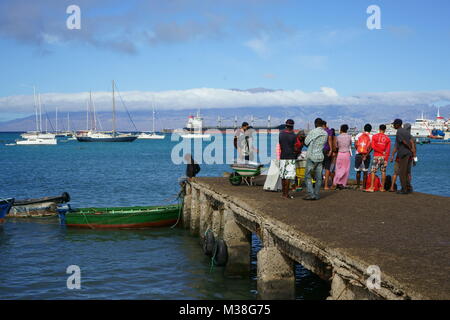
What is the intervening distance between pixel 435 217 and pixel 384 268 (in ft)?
15.6

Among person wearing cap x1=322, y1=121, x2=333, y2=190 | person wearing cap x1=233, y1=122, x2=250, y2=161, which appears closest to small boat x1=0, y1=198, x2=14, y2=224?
person wearing cap x1=233, y1=122, x2=250, y2=161

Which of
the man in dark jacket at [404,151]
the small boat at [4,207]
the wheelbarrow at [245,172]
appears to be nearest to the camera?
the man in dark jacket at [404,151]

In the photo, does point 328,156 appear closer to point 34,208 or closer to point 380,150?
point 380,150

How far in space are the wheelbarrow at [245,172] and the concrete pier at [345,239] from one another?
45cm

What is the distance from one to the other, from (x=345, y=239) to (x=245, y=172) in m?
8.11

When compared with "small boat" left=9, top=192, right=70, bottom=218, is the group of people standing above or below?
above

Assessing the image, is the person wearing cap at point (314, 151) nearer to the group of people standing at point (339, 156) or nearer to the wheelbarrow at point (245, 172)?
the group of people standing at point (339, 156)

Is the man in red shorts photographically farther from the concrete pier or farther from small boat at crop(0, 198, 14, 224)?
small boat at crop(0, 198, 14, 224)

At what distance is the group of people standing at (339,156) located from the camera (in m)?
12.9

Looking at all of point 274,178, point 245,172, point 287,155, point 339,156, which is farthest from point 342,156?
point 245,172

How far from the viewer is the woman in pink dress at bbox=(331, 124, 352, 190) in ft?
50.5

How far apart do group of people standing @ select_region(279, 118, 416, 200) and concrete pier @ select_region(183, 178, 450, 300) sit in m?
0.63

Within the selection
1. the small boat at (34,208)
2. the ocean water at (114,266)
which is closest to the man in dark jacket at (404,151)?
the ocean water at (114,266)
